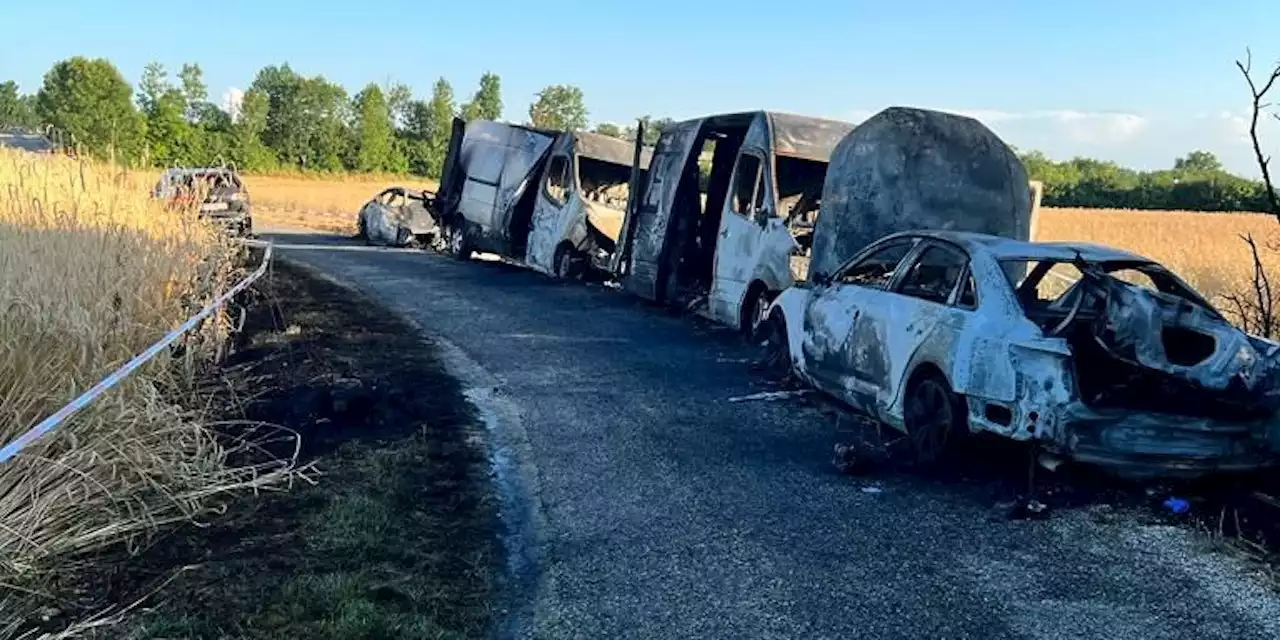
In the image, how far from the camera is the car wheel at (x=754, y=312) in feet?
36.7

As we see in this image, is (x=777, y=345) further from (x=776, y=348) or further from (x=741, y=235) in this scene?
(x=741, y=235)

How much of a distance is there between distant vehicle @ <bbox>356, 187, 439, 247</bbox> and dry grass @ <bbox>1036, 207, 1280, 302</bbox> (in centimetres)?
1359

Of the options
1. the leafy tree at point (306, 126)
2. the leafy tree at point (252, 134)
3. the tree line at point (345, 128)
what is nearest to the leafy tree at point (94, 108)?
the tree line at point (345, 128)

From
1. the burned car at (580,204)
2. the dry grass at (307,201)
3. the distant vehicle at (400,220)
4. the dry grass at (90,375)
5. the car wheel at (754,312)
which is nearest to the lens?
the dry grass at (90,375)

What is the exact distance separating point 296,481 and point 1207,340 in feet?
17.0

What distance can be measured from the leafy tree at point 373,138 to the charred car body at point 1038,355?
77.0 metres

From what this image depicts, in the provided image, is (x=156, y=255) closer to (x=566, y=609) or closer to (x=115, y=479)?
(x=115, y=479)

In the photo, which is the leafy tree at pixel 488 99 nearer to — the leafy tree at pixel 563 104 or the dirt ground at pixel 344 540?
the leafy tree at pixel 563 104

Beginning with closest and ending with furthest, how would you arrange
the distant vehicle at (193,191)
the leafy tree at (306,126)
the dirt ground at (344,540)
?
the dirt ground at (344,540), the distant vehicle at (193,191), the leafy tree at (306,126)

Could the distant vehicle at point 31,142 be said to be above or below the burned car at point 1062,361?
above

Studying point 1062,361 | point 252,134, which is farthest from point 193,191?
point 252,134

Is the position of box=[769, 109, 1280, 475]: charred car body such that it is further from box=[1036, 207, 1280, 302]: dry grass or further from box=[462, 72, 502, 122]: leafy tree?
box=[462, 72, 502, 122]: leafy tree

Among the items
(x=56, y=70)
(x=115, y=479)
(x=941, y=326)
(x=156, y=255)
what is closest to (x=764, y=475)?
(x=941, y=326)

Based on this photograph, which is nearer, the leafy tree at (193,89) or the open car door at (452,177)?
the open car door at (452,177)
